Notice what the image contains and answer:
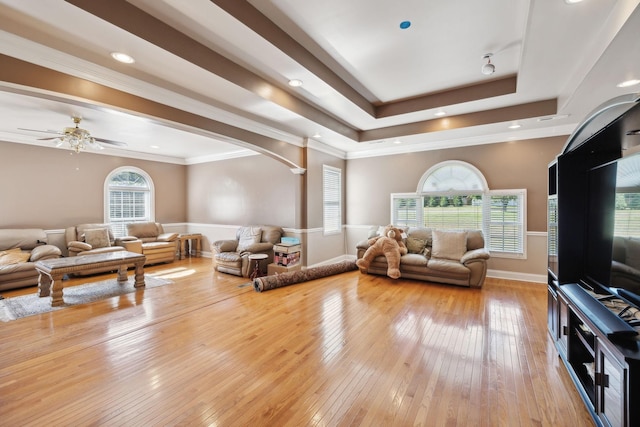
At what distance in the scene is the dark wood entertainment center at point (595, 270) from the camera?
1440 mm

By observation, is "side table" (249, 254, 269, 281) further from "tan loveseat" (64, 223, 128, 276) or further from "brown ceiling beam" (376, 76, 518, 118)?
"brown ceiling beam" (376, 76, 518, 118)

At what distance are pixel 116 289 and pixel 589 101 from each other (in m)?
7.46

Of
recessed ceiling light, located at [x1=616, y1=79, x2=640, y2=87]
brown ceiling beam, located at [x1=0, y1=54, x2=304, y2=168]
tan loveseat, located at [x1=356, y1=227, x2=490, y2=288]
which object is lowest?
tan loveseat, located at [x1=356, y1=227, x2=490, y2=288]

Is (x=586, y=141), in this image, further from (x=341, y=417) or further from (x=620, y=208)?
(x=341, y=417)

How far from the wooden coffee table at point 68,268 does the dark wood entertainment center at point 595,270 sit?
557 cm

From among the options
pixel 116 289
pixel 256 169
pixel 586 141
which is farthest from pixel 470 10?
pixel 116 289

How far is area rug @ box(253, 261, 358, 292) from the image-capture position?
4511mm

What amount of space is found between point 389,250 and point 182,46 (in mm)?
4293

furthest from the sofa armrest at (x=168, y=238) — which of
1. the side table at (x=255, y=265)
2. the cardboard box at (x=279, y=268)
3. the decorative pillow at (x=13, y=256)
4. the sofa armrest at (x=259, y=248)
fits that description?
the cardboard box at (x=279, y=268)

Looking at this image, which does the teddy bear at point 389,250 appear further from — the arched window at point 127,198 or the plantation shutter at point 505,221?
the arched window at point 127,198

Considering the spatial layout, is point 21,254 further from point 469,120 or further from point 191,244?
point 469,120

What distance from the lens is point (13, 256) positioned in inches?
185

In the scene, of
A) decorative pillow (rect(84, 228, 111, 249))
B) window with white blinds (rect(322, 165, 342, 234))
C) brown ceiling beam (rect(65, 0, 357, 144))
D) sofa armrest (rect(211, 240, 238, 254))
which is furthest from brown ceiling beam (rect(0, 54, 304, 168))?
decorative pillow (rect(84, 228, 111, 249))

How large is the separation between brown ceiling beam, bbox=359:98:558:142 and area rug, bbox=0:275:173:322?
504 centimetres
